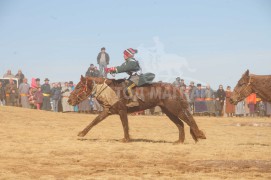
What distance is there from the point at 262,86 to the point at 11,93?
18.6 meters

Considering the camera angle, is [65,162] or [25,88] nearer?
[65,162]

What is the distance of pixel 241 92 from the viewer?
1217 centimetres

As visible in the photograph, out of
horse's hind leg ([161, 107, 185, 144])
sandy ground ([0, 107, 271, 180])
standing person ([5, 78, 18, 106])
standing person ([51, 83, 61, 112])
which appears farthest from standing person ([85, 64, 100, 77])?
horse's hind leg ([161, 107, 185, 144])

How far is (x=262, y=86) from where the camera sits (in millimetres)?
11852

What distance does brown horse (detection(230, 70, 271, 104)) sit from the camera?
11.8m

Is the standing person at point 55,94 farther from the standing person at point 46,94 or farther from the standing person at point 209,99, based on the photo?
the standing person at point 209,99

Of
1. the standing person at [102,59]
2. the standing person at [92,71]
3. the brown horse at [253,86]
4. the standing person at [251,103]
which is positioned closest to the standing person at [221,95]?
the standing person at [251,103]

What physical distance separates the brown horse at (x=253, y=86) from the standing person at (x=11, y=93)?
1752 cm

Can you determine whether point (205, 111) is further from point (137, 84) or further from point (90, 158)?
point (90, 158)

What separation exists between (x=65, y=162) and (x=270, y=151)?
17.0ft

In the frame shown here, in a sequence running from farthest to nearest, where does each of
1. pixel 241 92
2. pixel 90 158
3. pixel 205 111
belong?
pixel 205 111
pixel 241 92
pixel 90 158

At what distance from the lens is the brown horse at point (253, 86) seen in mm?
11805

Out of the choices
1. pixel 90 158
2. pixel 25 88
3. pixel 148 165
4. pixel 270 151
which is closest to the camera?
pixel 148 165

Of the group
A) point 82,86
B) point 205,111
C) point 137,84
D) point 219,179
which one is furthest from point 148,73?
point 205,111
